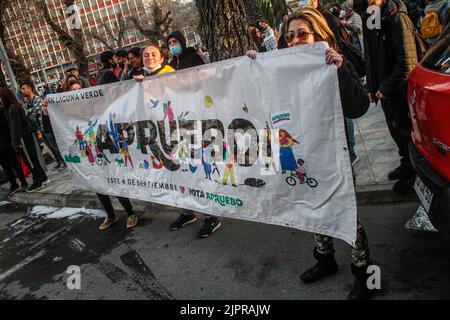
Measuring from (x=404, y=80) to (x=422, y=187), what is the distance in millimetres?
1284

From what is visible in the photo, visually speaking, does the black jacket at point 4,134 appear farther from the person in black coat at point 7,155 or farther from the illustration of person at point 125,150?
the illustration of person at point 125,150

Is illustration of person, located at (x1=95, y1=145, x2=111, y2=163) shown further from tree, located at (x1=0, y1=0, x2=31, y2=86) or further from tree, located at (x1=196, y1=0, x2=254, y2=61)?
tree, located at (x1=0, y1=0, x2=31, y2=86)

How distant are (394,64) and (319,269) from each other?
203cm

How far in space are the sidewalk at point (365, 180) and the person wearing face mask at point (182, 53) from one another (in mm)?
1941

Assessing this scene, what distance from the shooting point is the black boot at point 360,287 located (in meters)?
2.36

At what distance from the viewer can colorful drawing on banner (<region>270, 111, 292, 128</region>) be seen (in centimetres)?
248

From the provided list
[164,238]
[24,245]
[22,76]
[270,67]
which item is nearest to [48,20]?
[22,76]

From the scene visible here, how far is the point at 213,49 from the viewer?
462cm

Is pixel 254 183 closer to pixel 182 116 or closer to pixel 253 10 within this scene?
pixel 182 116

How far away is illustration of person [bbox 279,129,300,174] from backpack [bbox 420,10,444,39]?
4391 millimetres

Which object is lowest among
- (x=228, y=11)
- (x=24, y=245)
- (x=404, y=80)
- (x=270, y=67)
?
(x=24, y=245)

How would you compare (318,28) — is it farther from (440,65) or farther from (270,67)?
(440,65)

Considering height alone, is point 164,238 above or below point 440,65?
below

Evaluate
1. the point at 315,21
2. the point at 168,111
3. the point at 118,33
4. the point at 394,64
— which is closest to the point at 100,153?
the point at 168,111
